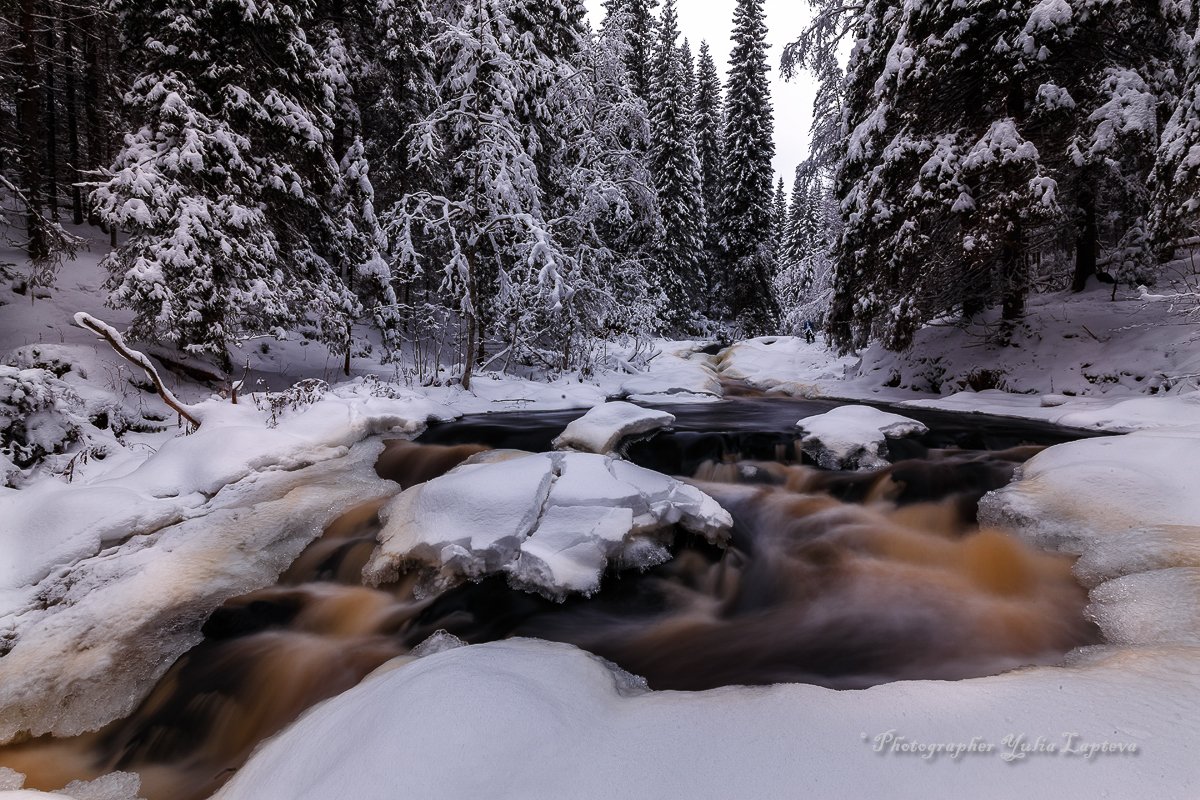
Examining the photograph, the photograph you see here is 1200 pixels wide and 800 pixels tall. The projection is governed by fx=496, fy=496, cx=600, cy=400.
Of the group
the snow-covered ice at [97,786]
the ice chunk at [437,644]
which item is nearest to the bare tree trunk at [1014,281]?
the ice chunk at [437,644]

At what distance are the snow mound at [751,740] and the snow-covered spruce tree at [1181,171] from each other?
23.2 ft

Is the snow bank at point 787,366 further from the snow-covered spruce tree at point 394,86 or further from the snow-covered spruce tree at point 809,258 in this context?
the snow-covered spruce tree at point 394,86

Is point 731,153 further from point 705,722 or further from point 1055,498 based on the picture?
point 705,722

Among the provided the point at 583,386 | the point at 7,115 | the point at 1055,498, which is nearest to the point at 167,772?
the point at 1055,498

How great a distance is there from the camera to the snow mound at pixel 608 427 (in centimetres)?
617

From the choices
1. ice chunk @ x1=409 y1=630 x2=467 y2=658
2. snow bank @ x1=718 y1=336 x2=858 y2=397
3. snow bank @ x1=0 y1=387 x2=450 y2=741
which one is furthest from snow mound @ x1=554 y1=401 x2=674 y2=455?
snow bank @ x1=718 y1=336 x2=858 y2=397

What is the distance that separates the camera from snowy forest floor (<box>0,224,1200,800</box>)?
1.75 meters

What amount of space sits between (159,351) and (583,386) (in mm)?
8863

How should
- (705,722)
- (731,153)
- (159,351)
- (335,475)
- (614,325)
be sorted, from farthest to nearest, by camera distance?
(731,153) < (614,325) < (159,351) < (335,475) < (705,722)

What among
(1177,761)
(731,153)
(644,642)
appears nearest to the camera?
(1177,761)

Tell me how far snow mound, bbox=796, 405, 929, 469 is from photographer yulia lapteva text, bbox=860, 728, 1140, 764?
4.18m

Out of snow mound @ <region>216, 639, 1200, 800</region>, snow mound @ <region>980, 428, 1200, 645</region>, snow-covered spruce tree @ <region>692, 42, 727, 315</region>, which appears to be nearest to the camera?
snow mound @ <region>216, 639, 1200, 800</region>

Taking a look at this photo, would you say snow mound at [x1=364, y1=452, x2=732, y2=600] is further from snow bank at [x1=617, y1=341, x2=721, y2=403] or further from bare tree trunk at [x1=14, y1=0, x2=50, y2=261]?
bare tree trunk at [x1=14, y1=0, x2=50, y2=261]

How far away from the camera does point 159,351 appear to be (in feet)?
33.4
